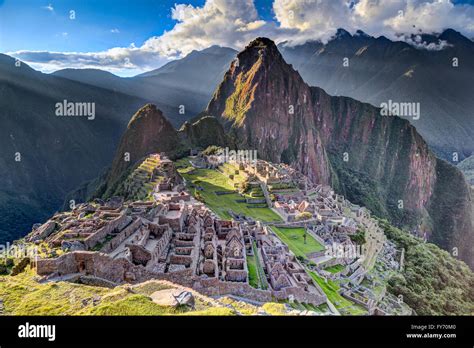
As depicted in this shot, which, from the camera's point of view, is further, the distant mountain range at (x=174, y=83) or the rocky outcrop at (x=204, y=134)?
the distant mountain range at (x=174, y=83)

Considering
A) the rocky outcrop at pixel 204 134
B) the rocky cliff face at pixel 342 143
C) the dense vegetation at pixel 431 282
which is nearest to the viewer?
the dense vegetation at pixel 431 282

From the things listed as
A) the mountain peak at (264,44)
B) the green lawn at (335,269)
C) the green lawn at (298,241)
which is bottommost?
the green lawn at (335,269)

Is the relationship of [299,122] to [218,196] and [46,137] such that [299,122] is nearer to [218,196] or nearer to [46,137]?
[218,196]

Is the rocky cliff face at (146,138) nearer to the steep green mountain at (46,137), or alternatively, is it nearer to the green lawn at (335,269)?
the steep green mountain at (46,137)

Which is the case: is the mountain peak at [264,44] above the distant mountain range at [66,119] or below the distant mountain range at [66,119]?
above

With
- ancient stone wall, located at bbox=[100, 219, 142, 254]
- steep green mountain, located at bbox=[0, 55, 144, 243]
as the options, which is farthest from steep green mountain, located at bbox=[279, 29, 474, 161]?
ancient stone wall, located at bbox=[100, 219, 142, 254]

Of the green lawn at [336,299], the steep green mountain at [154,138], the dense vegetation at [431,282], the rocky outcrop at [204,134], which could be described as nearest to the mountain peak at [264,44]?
the rocky outcrop at [204,134]

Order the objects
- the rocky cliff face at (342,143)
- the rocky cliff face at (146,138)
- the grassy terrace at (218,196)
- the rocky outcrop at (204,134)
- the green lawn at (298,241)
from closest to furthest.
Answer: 1. the green lawn at (298,241)
2. the grassy terrace at (218,196)
3. the rocky cliff face at (146,138)
4. the rocky outcrop at (204,134)
5. the rocky cliff face at (342,143)
